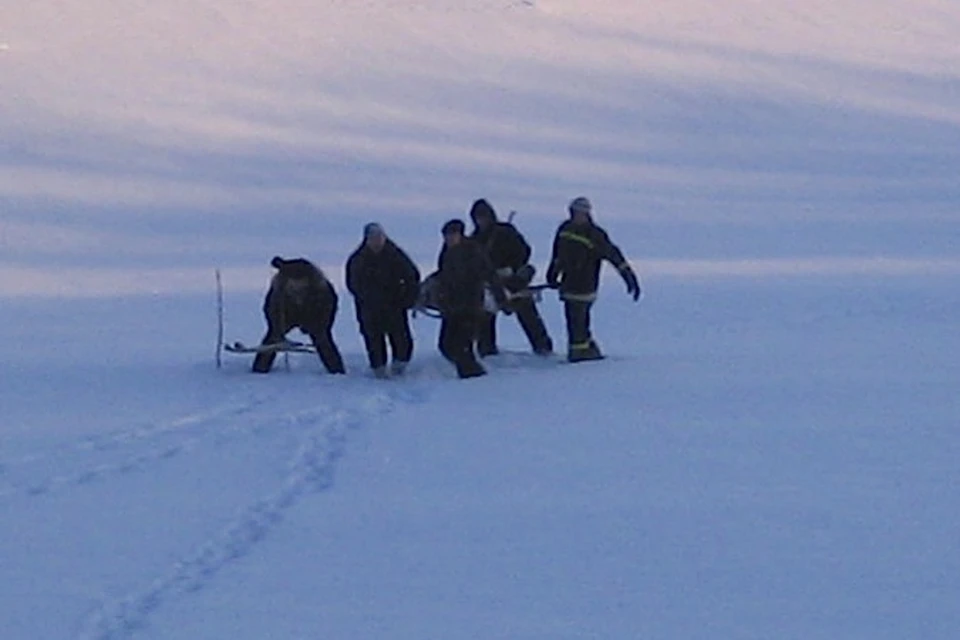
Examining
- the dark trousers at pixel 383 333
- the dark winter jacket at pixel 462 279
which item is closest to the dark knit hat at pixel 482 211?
the dark winter jacket at pixel 462 279

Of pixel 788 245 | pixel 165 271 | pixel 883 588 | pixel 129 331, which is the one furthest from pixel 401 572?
pixel 788 245

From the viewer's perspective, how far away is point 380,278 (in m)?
16.6

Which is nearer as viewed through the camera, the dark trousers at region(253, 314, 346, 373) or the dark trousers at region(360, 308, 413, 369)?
the dark trousers at region(360, 308, 413, 369)

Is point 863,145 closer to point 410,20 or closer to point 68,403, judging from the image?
point 410,20

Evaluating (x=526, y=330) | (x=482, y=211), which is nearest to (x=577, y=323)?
(x=526, y=330)

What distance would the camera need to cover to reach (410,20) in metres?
58.7

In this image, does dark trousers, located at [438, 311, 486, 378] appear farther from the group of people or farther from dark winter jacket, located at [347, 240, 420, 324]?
dark winter jacket, located at [347, 240, 420, 324]

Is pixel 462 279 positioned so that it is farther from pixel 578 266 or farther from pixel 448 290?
pixel 578 266

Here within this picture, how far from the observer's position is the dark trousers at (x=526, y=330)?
1742 centimetres

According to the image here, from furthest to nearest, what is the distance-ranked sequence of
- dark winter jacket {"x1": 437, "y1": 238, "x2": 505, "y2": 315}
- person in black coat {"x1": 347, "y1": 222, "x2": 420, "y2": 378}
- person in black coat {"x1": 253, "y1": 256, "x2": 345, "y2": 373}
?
person in black coat {"x1": 253, "y1": 256, "x2": 345, "y2": 373} < person in black coat {"x1": 347, "y1": 222, "x2": 420, "y2": 378} < dark winter jacket {"x1": 437, "y1": 238, "x2": 505, "y2": 315}

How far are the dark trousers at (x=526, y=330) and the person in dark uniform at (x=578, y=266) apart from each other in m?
0.27

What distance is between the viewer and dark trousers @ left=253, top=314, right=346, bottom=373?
55.1 ft

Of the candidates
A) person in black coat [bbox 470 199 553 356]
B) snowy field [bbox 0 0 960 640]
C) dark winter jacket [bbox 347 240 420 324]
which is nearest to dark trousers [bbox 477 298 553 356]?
person in black coat [bbox 470 199 553 356]

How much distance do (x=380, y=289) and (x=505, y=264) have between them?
116cm
